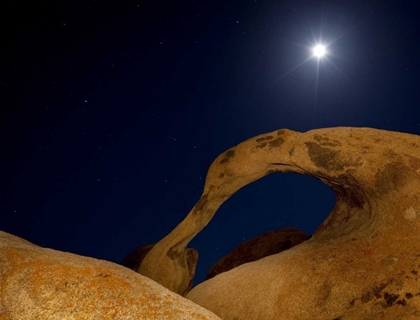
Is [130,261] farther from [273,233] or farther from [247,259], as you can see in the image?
[273,233]

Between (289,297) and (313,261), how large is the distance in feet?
2.51

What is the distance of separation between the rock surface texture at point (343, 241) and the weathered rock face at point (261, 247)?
10.1 ft

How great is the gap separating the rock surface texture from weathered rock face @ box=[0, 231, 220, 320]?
9.30ft

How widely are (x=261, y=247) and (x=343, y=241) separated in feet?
16.2

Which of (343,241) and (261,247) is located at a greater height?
(261,247)

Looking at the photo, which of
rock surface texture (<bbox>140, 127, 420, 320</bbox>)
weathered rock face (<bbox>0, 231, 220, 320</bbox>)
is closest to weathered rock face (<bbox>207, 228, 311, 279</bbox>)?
rock surface texture (<bbox>140, 127, 420, 320</bbox>)

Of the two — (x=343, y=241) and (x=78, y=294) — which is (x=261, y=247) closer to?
(x=343, y=241)

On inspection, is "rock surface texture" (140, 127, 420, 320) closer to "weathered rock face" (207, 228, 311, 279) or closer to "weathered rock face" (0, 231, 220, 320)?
"weathered rock face" (0, 231, 220, 320)

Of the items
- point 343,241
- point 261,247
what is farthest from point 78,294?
point 261,247

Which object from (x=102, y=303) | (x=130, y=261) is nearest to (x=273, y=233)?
(x=130, y=261)

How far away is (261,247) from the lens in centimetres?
1074

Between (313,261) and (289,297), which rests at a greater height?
(313,261)

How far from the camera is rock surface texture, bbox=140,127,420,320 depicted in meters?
5.11

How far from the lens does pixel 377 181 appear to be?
575 cm
